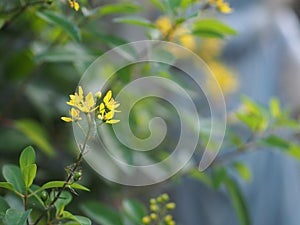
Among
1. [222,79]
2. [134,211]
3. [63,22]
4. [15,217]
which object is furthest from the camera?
[222,79]

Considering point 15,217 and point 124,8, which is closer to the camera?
point 15,217

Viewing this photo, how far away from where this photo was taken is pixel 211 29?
86 cm

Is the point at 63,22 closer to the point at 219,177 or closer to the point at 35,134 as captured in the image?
the point at 35,134

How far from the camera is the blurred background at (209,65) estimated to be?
102 cm

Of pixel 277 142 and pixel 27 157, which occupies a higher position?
pixel 277 142

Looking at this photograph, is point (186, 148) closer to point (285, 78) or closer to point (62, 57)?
point (62, 57)

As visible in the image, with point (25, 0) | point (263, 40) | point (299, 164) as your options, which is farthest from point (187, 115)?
point (263, 40)

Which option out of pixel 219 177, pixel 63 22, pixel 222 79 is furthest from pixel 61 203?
pixel 222 79

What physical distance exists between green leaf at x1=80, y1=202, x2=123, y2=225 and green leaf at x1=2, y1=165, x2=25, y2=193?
0.75 feet

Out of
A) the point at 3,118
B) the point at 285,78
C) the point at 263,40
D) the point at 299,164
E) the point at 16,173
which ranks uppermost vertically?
the point at 263,40

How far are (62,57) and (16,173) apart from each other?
0.28 meters

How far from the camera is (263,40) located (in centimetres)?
199

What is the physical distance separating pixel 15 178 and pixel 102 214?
29cm

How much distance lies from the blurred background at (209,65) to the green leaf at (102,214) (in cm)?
14
